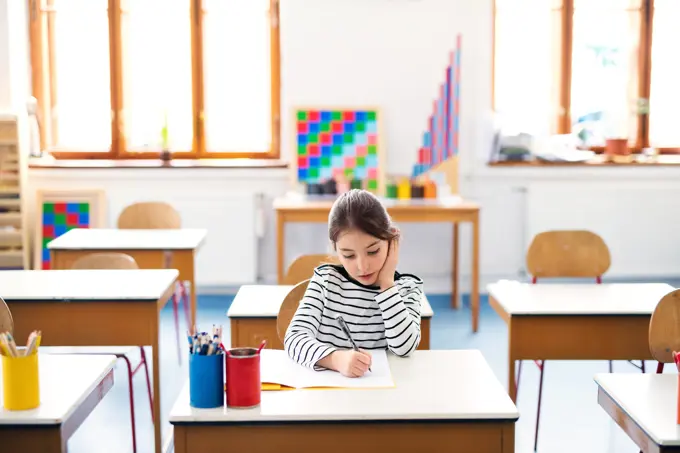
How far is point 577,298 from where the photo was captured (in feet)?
9.33

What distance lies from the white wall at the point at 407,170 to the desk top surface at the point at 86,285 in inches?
91.8

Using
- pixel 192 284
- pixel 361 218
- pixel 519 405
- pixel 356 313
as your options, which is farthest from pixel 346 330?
pixel 192 284

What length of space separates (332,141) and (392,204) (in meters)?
0.89

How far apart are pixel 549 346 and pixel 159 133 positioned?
3712 millimetres

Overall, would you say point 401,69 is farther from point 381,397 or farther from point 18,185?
point 381,397

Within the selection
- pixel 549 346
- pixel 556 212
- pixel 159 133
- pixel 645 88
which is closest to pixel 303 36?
pixel 159 133

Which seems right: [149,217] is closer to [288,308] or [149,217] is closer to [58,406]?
[288,308]

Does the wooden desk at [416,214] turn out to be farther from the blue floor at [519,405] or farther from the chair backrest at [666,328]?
the chair backrest at [666,328]

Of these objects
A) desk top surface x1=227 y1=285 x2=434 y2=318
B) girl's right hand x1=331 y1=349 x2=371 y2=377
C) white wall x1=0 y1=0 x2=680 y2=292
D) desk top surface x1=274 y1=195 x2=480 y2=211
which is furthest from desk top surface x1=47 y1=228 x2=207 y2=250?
girl's right hand x1=331 y1=349 x2=371 y2=377

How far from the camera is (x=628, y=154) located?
5.75 metres

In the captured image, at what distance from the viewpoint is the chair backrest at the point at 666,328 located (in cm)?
224

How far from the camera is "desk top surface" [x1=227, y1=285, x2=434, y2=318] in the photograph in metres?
2.68

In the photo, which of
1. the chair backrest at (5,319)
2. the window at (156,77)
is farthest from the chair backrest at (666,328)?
the window at (156,77)

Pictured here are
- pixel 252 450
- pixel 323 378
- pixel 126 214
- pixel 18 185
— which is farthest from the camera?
pixel 18 185
